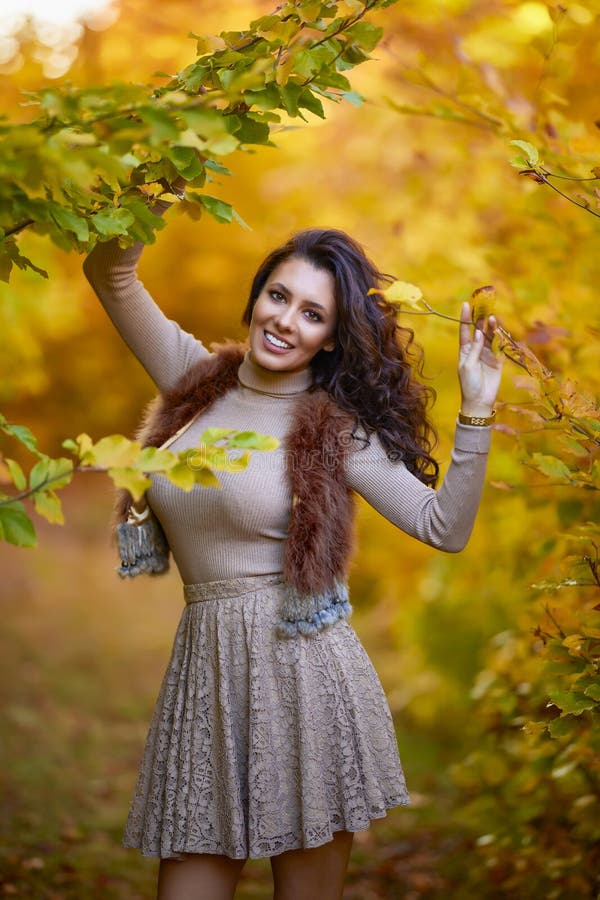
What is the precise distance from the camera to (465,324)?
6.49ft

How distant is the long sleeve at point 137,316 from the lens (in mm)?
2402

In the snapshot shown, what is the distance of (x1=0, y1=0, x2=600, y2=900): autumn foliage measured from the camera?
1.60 meters

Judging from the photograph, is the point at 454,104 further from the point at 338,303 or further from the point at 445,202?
the point at 445,202

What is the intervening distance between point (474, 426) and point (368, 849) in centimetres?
293

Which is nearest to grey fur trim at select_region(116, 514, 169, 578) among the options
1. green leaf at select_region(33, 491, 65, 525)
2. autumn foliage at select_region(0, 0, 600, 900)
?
autumn foliage at select_region(0, 0, 600, 900)

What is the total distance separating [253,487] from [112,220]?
0.75 metres

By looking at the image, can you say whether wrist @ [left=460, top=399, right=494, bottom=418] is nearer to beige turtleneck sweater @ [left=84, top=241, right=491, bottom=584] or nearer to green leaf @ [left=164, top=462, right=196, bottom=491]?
beige turtleneck sweater @ [left=84, top=241, right=491, bottom=584]

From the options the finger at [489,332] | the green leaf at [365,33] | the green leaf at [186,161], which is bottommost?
the finger at [489,332]

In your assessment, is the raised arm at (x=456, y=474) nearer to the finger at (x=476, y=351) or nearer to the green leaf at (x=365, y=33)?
the finger at (x=476, y=351)

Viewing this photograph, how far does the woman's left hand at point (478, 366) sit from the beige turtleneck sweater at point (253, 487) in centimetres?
7

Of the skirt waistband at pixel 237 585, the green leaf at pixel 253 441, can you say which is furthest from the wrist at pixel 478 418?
the green leaf at pixel 253 441

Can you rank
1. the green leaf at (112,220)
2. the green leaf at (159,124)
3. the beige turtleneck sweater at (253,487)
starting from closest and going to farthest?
the green leaf at (159,124), the green leaf at (112,220), the beige turtleneck sweater at (253,487)

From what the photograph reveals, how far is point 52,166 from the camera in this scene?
132 centimetres

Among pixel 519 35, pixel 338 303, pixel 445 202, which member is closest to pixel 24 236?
pixel 445 202
